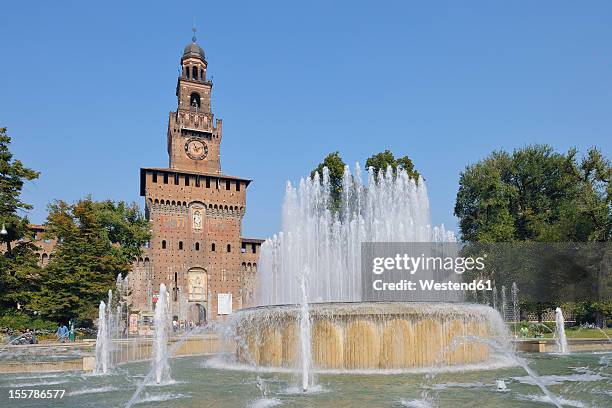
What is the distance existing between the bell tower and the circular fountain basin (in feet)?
130

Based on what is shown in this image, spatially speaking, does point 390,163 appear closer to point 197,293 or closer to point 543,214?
point 543,214

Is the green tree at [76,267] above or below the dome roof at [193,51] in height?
below

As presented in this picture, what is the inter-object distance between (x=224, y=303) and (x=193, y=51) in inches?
977

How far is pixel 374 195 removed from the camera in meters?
22.7

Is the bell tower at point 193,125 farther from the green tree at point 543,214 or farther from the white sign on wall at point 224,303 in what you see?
the green tree at point 543,214

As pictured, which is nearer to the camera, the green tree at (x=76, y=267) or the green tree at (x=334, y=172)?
the green tree at (x=76, y=267)

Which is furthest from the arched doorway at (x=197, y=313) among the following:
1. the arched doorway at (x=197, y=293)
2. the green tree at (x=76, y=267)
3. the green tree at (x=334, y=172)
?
the green tree at (x=334, y=172)

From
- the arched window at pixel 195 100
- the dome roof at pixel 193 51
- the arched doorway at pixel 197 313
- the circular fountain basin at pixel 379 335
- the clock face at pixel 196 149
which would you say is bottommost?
the arched doorway at pixel 197 313

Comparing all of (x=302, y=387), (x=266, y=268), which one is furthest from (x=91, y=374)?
(x=266, y=268)

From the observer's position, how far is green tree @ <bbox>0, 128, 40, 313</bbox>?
88.8ft

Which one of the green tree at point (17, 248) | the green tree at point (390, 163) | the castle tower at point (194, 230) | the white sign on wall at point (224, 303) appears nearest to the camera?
the green tree at point (17, 248)

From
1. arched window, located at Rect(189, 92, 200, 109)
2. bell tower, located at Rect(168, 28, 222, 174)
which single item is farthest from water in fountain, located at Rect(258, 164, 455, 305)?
arched window, located at Rect(189, 92, 200, 109)

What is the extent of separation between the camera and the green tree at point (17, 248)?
27078 mm

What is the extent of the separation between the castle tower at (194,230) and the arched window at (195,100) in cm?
29
